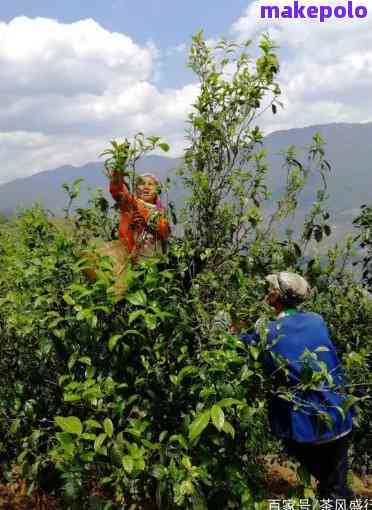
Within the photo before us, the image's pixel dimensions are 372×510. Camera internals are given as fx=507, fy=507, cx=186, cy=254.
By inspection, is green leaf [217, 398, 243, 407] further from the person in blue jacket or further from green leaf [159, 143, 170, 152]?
green leaf [159, 143, 170, 152]

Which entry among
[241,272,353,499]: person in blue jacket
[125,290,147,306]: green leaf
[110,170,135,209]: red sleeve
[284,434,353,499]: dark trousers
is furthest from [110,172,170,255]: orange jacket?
[284,434,353,499]: dark trousers

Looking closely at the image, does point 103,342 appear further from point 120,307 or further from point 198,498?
point 198,498

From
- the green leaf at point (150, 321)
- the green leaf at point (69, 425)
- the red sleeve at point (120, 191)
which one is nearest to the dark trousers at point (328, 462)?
the green leaf at point (150, 321)

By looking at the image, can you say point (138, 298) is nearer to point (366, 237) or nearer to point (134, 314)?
point (134, 314)

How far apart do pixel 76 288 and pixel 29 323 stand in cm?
62

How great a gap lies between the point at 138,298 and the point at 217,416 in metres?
0.91

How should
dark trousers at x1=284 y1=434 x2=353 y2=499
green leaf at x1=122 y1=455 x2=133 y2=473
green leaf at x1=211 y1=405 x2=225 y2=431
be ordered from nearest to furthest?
green leaf at x1=211 y1=405 x2=225 y2=431
green leaf at x1=122 y1=455 x2=133 y2=473
dark trousers at x1=284 y1=434 x2=353 y2=499

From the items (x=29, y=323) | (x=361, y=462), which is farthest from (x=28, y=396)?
(x=361, y=462)

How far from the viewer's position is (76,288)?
3.27 meters

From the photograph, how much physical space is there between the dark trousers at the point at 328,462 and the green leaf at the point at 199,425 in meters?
1.90

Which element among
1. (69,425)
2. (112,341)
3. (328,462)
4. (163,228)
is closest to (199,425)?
(69,425)

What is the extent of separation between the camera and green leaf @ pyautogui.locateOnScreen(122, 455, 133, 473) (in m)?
2.76

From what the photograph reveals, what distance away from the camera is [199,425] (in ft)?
8.95

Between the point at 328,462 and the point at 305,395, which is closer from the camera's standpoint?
the point at 305,395
